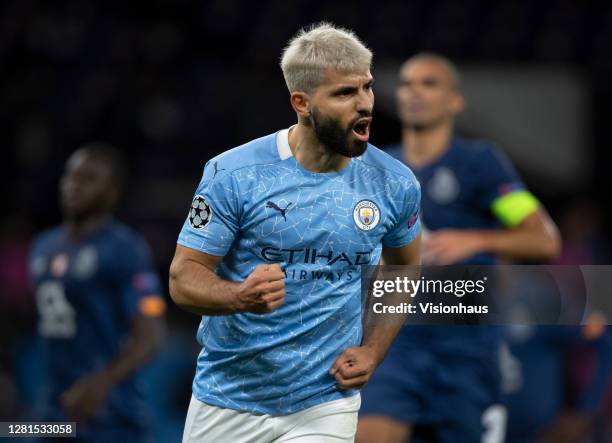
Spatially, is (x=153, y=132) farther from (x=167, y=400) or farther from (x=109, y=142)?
(x=167, y=400)

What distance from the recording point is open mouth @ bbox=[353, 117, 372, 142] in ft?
12.7

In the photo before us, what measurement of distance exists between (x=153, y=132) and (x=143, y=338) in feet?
21.8

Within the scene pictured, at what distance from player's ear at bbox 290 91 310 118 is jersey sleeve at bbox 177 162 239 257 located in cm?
33

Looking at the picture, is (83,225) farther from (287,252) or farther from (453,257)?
(287,252)

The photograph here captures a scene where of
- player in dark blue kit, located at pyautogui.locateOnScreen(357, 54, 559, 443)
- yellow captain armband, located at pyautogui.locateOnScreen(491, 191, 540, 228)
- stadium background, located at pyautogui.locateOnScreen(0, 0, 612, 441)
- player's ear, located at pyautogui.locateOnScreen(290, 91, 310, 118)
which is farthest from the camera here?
stadium background, located at pyautogui.locateOnScreen(0, 0, 612, 441)

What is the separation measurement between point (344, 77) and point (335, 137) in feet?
0.63

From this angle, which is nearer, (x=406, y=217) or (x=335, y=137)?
(x=335, y=137)

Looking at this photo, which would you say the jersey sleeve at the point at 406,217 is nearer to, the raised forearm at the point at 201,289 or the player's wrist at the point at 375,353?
the player's wrist at the point at 375,353

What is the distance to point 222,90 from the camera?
538 inches

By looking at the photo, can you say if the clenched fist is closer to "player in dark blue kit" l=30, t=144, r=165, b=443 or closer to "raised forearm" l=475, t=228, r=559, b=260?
"raised forearm" l=475, t=228, r=559, b=260

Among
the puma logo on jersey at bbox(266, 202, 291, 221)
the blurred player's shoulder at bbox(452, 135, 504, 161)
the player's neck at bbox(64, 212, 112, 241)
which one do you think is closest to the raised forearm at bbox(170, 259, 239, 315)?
the puma logo on jersey at bbox(266, 202, 291, 221)

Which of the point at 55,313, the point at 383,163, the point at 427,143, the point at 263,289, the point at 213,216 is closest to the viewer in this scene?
the point at 263,289

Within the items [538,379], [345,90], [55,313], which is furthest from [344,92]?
[538,379]

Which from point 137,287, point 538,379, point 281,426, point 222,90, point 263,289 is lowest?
point 281,426
